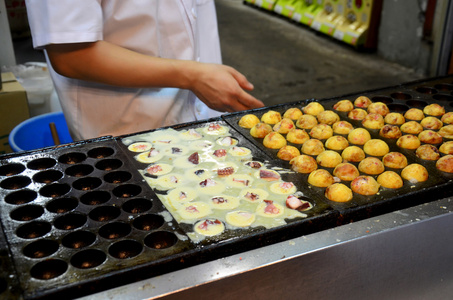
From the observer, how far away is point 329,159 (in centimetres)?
159

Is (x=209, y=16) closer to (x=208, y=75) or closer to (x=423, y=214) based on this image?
(x=208, y=75)

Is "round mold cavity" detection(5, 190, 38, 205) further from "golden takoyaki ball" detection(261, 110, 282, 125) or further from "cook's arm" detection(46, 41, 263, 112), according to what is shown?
"golden takoyaki ball" detection(261, 110, 282, 125)

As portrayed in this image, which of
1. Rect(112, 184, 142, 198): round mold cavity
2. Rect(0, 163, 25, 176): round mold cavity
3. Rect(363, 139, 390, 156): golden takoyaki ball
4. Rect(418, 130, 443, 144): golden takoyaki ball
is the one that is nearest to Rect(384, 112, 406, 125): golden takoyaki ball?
Rect(418, 130, 443, 144): golden takoyaki ball

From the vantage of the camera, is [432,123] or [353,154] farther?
[432,123]

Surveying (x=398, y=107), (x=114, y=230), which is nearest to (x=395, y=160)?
(x=398, y=107)

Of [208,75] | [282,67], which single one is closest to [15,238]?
[208,75]

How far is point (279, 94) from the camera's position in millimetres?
5496

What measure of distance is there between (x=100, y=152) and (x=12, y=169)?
283 mm

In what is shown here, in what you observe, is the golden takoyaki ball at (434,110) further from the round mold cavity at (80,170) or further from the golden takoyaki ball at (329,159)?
the round mold cavity at (80,170)

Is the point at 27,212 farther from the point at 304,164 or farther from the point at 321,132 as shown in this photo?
the point at 321,132

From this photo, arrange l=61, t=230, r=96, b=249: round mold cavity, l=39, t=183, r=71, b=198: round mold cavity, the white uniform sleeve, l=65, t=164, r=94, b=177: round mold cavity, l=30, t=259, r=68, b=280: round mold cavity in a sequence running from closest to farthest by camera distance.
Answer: l=30, t=259, r=68, b=280: round mold cavity, l=61, t=230, r=96, b=249: round mold cavity, l=39, t=183, r=71, b=198: round mold cavity, l=65, t=164, r=94, b=177: round mold cavity, the white uniform sleeve

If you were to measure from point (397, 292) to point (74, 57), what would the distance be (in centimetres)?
136

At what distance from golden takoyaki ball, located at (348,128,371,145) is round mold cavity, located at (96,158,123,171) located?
2.77 feet

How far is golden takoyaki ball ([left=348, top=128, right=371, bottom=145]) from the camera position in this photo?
1735 mm
